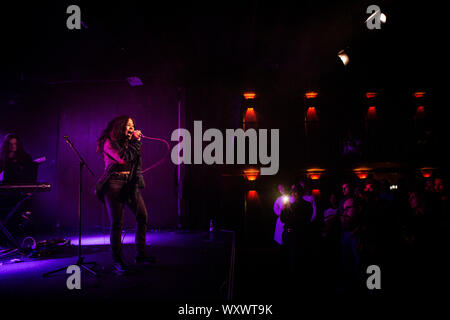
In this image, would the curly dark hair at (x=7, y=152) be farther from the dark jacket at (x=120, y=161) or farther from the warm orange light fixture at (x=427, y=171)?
the warm orange light fixture at (x=427, y=171)

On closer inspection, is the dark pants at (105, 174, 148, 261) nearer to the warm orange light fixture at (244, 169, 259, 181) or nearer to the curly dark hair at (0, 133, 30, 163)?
the curly dark hair at (0, 133, 30, 163)

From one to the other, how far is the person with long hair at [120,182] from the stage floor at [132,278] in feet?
0.92

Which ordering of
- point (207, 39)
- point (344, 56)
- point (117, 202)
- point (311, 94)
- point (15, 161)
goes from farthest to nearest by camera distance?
1. point (311, 94)
2. point (344, 56)
3. point (207, 39)
4. point (15, 161)
5. point (117, 202)

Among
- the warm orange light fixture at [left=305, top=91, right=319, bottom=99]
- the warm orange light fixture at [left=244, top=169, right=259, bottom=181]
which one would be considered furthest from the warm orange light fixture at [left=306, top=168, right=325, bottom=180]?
the warm orange light fixture at [left=305, top=91, right=319, bottom=99]

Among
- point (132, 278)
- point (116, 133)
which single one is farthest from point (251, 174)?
point (132, 278)

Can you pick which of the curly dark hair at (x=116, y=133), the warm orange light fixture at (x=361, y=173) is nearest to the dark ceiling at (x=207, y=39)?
the curly dark hair at (x=116, y=133)

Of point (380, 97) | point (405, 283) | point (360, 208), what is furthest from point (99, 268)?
point (380, 97)

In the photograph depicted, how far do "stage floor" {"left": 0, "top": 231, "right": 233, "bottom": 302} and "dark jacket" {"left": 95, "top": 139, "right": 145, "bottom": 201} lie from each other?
2.90ft

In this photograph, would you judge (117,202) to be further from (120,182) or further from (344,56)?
(344,56)

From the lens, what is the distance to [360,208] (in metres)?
3.22

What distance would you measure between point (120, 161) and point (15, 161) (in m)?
3.73

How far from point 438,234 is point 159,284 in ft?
11.3

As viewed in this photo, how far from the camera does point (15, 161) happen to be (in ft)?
16.5
